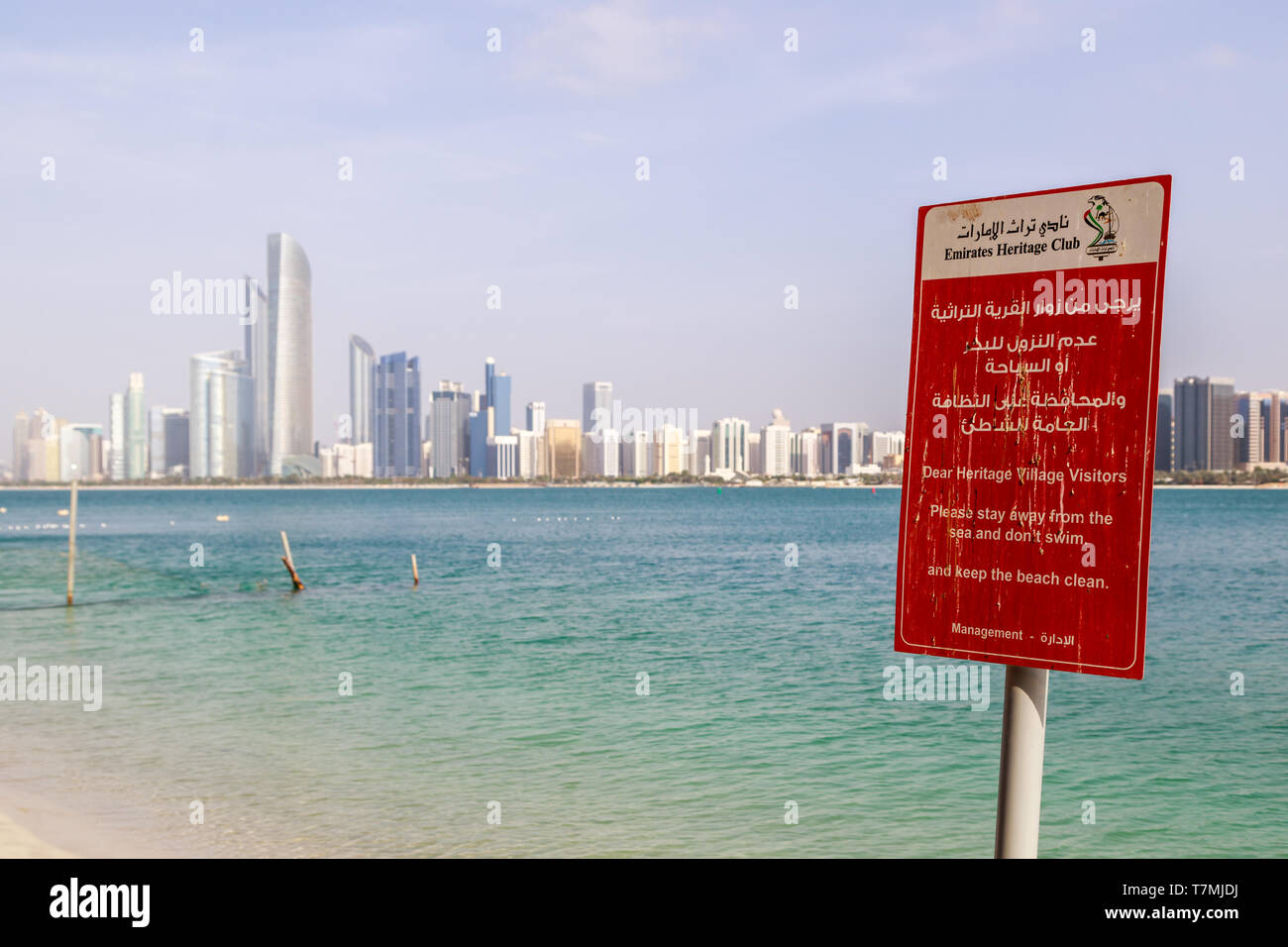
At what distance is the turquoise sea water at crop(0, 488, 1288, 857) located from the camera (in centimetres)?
1217

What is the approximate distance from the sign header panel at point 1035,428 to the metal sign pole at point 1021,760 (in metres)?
0.13

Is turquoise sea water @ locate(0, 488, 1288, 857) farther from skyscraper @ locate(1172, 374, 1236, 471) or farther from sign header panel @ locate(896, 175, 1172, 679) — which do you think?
skyscraper @ locate(1172, 374, 1236, 471)

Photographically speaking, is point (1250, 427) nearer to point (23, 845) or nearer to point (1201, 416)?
point (1201, 416)

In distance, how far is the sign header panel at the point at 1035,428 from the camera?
2.92 metres

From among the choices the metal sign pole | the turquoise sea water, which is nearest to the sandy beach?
the turquoise sea water

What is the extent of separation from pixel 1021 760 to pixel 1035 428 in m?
0.99

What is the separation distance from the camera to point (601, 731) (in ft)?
56.9

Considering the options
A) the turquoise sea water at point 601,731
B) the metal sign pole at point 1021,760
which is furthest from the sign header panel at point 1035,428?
the turquoise sea water at point 601,731

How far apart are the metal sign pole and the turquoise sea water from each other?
28.1ft

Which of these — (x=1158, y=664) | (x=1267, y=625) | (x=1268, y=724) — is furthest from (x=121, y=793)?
(x=1267, y=625)

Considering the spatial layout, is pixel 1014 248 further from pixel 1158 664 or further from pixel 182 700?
pixel 1158 664

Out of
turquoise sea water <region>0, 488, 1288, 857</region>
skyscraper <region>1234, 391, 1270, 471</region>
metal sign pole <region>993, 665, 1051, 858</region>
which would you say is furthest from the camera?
skyscraper <region>1234, 391, 1270, 471</region>

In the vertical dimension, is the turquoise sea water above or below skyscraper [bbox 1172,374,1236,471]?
below

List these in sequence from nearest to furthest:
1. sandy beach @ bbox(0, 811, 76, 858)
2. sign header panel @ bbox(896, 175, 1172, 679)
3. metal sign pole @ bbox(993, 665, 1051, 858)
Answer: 1. sign header panel @ bbox(896, 175, 1172, 679)
2. metal sign pole @ bbox(993, 665, 1051, 858)
3. sandy beach @ bbox(0, 811, 76, 858)
